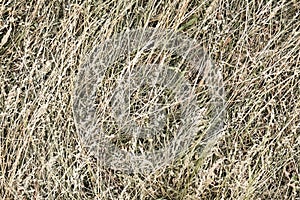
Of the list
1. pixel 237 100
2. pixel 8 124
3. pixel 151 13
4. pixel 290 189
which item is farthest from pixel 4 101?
pixel 290 189

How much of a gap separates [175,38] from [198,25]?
124 mm

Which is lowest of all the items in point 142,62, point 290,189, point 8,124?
point 290,189

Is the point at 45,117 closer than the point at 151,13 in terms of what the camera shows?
Yes

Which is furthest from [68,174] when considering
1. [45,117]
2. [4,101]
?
[4,101]

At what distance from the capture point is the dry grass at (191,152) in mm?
2521

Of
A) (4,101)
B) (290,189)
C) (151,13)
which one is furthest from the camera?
(151,13)

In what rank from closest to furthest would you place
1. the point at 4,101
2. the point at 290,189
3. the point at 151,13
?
the point at 290,189 < the point at 4,101 < the point at 151,13

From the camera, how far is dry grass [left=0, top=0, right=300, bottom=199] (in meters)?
2.52

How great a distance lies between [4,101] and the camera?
271 cm

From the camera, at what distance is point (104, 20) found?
284 centimetres

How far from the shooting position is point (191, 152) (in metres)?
2.55

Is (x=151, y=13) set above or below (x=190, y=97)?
above

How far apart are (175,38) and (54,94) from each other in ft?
1.80

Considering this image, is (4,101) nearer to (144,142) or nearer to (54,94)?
(54,94)
